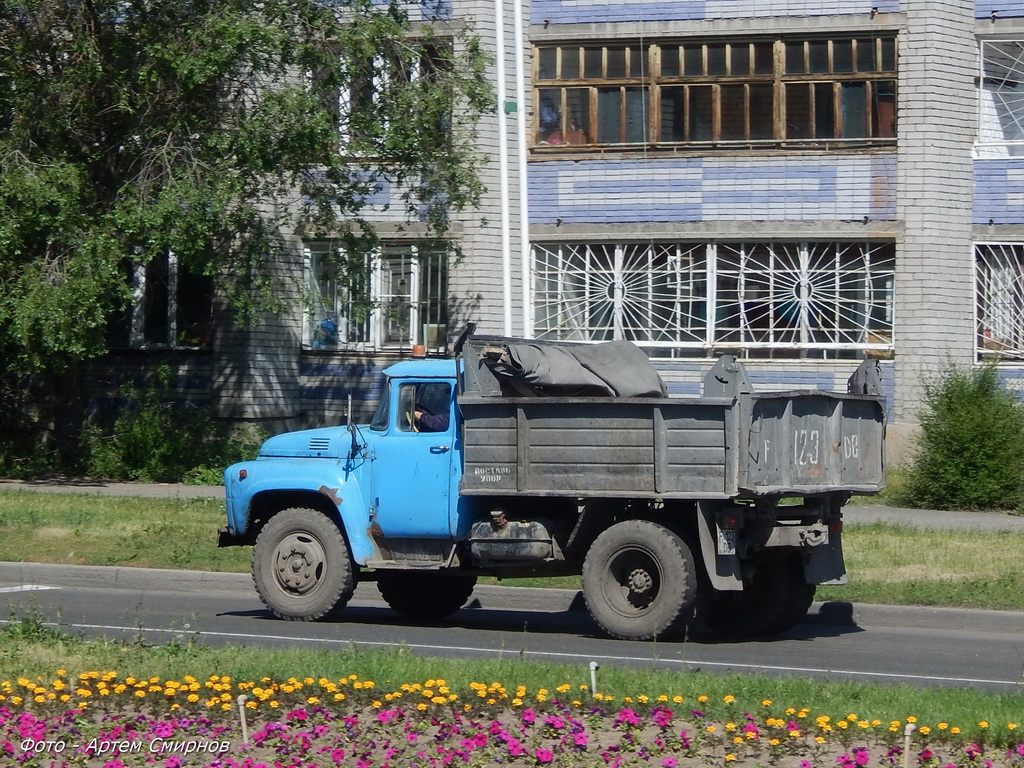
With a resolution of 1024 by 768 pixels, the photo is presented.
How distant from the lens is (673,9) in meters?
21.5

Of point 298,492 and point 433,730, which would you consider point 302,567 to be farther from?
point 433,730

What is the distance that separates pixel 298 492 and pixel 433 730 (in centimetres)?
476

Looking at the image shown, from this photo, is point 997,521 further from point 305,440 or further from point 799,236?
point 305,440

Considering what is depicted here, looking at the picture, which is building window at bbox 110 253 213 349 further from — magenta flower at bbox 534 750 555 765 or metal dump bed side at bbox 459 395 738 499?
magenta flower at bbox 534 750 555 765

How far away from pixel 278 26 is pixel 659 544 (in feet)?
38.2

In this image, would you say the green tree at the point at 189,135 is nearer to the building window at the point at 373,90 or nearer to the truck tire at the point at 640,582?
the building window at the point at 373,90

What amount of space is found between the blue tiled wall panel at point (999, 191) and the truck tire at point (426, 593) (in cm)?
1252

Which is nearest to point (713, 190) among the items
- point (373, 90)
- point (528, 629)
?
point (373, 90)

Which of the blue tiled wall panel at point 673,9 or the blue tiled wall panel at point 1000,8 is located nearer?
the blue tiled wall panel at point 1000,8

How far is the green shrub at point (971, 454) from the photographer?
1781 cm

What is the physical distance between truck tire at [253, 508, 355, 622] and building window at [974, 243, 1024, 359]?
1318 centimetres

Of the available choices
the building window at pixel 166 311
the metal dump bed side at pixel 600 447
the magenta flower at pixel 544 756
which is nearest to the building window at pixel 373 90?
the building window at pixel 166 311

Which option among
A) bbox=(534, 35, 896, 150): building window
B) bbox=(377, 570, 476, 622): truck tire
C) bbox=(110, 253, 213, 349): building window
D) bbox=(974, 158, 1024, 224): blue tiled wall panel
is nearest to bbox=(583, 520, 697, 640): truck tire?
bbox=(377, 570, 476, 622): truck tire

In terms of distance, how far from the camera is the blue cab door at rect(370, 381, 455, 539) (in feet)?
34.7
